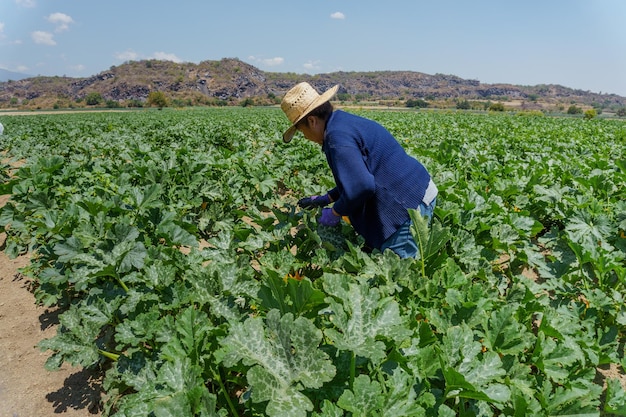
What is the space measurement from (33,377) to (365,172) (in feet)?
8.83

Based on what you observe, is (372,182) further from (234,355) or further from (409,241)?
(234,355)

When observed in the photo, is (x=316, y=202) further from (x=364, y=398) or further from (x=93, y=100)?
(x=93, y=100)

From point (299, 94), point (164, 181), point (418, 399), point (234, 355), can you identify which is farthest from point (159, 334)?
point (164, 181)

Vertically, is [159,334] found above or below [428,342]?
below

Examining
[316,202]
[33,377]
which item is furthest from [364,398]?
[33,377]

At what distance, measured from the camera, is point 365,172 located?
2.67m

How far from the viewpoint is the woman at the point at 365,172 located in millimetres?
2682

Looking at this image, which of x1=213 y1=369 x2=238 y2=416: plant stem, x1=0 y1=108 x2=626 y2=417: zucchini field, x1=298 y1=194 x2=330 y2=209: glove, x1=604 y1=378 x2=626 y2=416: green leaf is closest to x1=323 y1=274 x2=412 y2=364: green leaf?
x1=0 y1=108 x2=626 y2=417: zucchini field

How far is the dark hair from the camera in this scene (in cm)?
284

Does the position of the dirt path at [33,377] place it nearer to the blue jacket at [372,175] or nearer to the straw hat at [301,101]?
the blue jacket at [372,175]

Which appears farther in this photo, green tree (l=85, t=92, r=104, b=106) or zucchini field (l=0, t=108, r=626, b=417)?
green tree (l=85, t=92, r=104, b=106)

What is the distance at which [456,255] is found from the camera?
8.89 ft

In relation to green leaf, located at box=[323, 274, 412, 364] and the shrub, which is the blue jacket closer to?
green leaf, located at box=[323, 274, 412, 364]

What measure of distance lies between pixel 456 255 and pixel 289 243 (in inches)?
49.4
